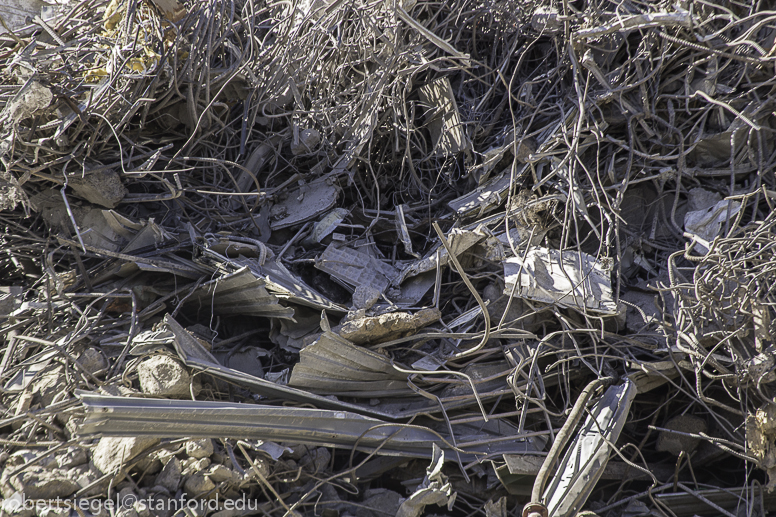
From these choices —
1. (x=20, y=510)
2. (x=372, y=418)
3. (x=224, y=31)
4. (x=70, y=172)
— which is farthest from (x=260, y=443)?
(x=224, y=31)

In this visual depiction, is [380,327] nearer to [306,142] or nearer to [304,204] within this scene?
[304,204]

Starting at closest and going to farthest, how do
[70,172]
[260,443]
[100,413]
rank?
1. [100,413]
2. [260,443]
3. [70,172]

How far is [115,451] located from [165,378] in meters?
0.32

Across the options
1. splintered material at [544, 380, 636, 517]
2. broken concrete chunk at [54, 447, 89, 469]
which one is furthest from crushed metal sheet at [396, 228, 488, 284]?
broken concrete chunk at [54, 447, 89, 469]

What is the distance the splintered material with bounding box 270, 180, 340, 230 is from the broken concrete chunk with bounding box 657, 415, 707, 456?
85.5 inches

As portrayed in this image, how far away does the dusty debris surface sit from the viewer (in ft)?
6.81

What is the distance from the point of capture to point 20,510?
1.79 metres

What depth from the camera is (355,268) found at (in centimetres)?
276

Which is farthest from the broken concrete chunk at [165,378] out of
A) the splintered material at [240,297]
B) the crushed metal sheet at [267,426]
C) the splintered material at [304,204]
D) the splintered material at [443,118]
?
the splintered material at [443,118]

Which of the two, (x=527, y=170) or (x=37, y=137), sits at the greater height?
(x=37, y=137)

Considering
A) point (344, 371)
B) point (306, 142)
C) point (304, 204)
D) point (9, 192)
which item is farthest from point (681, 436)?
point (9, 192)

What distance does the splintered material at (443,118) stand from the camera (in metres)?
3.11

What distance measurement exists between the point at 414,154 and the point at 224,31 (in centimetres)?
139

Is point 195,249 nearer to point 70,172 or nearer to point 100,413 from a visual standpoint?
point 70,172
